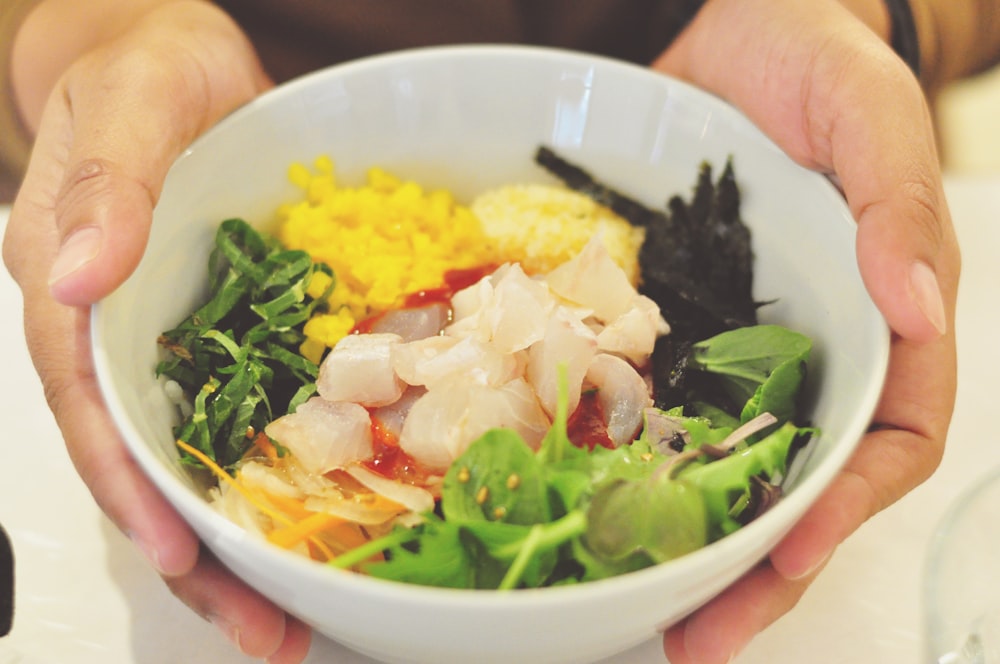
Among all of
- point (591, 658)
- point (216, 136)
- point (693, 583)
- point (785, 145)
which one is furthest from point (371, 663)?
point (785, 145)

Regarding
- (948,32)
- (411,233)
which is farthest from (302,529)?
(948,32)

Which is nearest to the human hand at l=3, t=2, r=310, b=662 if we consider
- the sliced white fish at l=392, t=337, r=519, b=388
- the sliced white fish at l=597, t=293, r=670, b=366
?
the sliced white fish at l=392, t=337, r=519, b=388

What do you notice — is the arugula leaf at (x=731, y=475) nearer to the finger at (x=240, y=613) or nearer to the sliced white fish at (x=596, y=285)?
the sliced white fish at (x=596, y=285)

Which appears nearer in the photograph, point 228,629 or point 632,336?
point 228,629

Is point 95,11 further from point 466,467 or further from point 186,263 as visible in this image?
point 466,467

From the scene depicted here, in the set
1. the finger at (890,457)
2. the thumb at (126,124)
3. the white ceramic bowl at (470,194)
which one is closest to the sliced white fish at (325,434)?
the white ceramic bowl at (470,194)

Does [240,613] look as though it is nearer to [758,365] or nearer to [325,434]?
[325,434]
